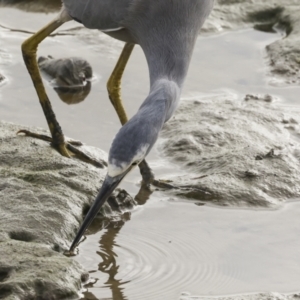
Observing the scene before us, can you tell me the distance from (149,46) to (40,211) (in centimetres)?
138

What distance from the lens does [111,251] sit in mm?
5996

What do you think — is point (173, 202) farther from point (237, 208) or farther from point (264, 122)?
point (264, 122)

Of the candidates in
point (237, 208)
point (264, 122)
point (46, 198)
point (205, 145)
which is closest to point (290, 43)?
point (264, 122)

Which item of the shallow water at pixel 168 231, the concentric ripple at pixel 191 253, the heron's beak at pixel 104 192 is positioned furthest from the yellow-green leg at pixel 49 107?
the heron's beak at pixel 104 192

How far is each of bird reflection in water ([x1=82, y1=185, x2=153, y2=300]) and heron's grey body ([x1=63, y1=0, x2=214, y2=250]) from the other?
0.91 ft

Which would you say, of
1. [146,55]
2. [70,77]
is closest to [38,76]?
[146,55]

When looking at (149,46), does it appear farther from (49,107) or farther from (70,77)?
(70,77)

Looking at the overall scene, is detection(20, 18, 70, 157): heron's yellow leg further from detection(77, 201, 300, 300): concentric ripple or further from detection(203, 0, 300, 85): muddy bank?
detection(203, 0, 300, 85): muddy bank

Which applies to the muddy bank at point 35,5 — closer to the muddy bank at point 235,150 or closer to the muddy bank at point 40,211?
the muddy bank at point 235,150

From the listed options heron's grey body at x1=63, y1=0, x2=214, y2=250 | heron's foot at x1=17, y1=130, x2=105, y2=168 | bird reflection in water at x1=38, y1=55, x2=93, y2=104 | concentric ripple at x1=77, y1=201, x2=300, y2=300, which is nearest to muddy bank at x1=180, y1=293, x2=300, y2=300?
concentric ripple at x1=77, y1=201, x2=300, y2=300

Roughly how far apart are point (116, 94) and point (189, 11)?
1.25m

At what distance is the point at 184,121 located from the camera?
26.6 ft

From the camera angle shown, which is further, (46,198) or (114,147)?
(46,198)

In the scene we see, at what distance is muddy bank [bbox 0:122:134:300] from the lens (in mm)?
5102
